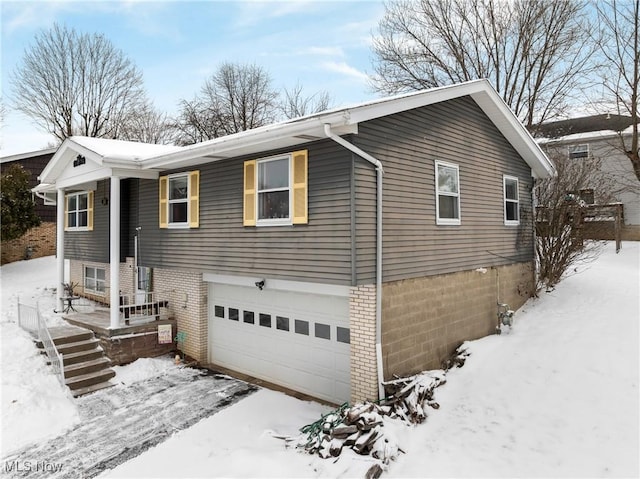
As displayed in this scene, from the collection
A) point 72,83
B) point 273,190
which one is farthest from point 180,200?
point 72,83

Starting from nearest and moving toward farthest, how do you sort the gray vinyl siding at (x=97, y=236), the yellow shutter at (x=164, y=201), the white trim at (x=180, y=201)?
the white trim at (x=180, y=201) → the yellow shutter at (x=164, y=201) → the gray vinyl siding at (x=97, y=236)

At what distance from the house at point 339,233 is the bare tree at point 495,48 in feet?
33.5

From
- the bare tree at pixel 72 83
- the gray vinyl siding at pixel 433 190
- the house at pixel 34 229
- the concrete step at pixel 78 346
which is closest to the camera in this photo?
the gray vinyl siding at pixel 433 190

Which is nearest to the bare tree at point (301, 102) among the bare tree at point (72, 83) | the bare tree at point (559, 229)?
the bare tree at point (72, 83)

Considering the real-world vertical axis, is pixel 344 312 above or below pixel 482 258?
below

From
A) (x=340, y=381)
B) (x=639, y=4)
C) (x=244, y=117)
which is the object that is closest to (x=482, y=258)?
(x=340, y=381)

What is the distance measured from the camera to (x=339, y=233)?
734 centimetres

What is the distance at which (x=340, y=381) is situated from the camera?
27.7 ft

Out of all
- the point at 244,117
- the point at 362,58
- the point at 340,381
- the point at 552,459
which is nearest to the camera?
the point at 552,459

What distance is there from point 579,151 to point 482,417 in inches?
886

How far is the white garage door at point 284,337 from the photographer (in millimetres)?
8469

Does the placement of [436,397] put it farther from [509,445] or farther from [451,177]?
[451,177]

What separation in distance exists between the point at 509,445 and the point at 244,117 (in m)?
31.9

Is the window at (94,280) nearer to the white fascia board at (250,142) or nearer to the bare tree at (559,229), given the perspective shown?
the white fascia board at (250,142)
